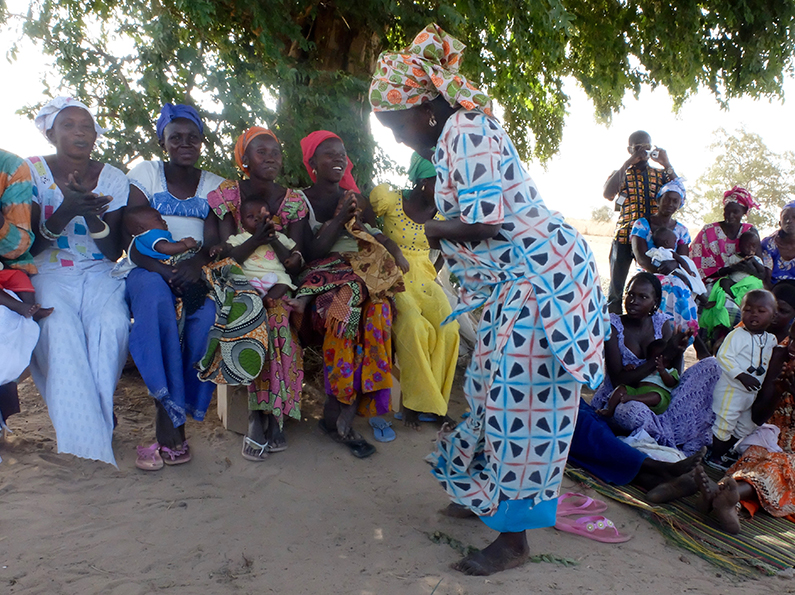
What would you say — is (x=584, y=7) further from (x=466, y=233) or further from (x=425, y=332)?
(x=466, y=233)

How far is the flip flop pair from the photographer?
9.43 ft

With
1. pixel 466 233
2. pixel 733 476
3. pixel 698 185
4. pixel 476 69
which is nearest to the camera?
pixel 466 233

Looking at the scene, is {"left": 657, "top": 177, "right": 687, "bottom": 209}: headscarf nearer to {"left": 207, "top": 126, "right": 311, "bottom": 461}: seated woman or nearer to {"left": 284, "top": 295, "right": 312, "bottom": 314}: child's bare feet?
{"left": 207, "top": 126, "right": 311, "bottom": 461}: seated woman

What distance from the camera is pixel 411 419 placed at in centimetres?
405

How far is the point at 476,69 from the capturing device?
201 inches

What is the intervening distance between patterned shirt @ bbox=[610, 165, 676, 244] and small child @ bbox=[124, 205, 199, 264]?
14.0ft

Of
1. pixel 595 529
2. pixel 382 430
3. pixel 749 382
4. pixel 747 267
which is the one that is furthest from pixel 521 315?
pixel 747 267

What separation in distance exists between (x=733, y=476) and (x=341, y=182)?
298cm

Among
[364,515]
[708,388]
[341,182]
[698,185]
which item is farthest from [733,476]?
[698,185]

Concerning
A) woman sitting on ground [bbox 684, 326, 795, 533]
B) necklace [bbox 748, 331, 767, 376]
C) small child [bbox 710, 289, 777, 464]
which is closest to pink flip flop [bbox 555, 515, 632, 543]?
woman sitting on ground [bbox 684, 326, 795, 533]

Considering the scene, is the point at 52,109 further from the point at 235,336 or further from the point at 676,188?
the point at 676,188

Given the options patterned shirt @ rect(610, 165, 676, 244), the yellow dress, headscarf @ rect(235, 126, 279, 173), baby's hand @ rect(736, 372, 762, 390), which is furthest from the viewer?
patterned shirt @ rect(610, 165, 676, 244)

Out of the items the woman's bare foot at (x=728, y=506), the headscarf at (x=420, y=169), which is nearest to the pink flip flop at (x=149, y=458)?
the headscarf at (x=420, y=169)

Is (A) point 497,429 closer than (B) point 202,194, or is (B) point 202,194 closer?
(A) point 497,429
